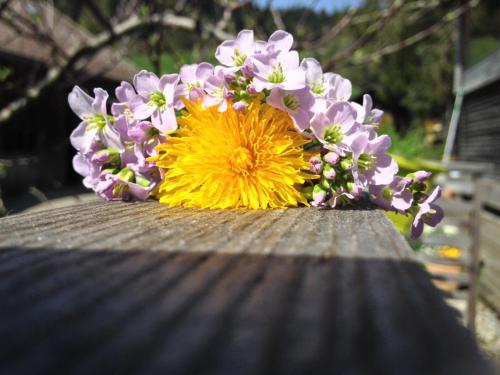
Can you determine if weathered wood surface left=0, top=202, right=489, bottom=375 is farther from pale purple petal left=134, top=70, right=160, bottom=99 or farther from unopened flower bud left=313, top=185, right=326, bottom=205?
pale purple petal left=134, top=70, right=160, bottom=99

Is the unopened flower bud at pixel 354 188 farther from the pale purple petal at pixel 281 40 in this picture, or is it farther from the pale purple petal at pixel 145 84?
the pale purple petal at pixel 145 84

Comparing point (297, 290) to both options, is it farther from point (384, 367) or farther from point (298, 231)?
point (298, 231)

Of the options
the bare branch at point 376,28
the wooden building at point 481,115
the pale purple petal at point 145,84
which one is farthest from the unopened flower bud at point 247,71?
the wooden building at point 481,115

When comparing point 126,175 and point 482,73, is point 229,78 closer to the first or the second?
point 126,175

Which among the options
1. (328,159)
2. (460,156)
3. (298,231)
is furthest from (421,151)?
(460,156)

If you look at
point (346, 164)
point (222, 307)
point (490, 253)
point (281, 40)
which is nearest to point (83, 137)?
point (281, 40)

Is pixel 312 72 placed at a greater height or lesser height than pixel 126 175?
greater

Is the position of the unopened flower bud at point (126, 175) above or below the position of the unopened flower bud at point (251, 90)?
below
